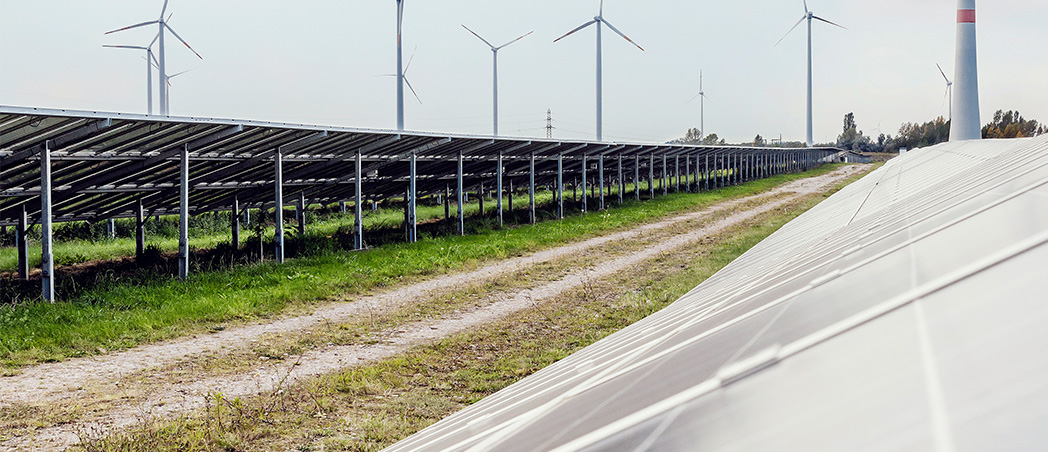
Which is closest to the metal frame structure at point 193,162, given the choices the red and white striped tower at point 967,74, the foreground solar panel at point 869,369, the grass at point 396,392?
the grass at point 396,392

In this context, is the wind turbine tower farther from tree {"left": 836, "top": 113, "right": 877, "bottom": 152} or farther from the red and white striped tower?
tree {"left": 836, "top": 113, "right": 877, "bottom": 152}

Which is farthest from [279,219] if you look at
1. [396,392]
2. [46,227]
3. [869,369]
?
[869,369]

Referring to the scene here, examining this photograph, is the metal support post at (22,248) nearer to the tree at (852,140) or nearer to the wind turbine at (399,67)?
the wind turbine at (399,67)

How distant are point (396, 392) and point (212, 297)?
6979 mm

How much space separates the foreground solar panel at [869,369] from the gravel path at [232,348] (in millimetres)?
6071

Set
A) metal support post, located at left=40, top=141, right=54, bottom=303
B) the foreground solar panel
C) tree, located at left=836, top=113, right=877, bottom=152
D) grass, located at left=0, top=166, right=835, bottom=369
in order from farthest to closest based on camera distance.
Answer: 1. tree, located at left=836, top=113, right=877, bottom=152
2. metal support post, located at left=40, top=141, right=54, bottom=303
3. grass, located at left=0, top=166, right=835, bottom=369
4. the foreground solar panel

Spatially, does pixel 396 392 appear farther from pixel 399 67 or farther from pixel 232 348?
pixel 399 67

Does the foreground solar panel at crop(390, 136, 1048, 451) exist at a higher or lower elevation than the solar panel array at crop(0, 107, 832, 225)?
lower

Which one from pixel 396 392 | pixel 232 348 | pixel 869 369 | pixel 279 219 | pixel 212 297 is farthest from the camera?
pixel 279 219

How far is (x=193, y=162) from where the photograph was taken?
19.8 metres

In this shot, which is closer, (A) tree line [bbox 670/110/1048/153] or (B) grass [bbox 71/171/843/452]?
(B) grass [bbox 71/171/843/452]

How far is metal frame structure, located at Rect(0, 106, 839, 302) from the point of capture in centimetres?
1488

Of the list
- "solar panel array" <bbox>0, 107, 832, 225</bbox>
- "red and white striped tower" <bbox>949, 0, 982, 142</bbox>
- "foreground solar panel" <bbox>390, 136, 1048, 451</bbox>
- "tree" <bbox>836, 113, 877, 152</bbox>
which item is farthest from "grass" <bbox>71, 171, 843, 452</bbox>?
"tree" <bbox>836, 113, 877, 152</bbox>

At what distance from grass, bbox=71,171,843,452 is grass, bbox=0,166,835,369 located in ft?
12.9
